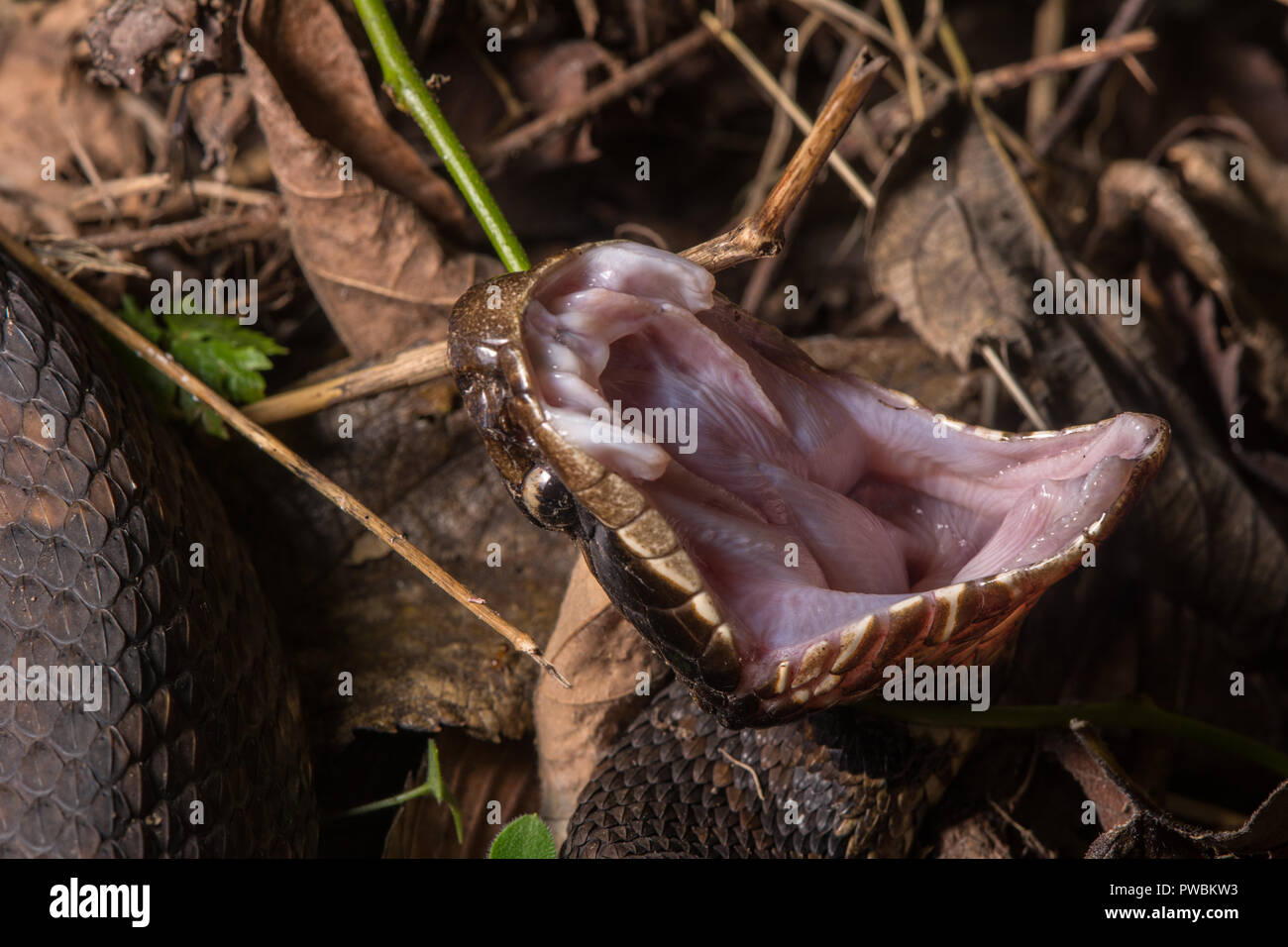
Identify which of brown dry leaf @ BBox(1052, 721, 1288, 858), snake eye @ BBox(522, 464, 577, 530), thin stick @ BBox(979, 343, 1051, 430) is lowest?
brown dry leaf @ BBox(1052, 721, 1288, 858)

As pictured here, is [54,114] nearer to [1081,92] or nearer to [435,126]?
[435,126]

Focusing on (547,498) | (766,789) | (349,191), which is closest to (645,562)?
(547,498)

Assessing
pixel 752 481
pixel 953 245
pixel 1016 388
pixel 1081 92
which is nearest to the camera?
pixel 752 481

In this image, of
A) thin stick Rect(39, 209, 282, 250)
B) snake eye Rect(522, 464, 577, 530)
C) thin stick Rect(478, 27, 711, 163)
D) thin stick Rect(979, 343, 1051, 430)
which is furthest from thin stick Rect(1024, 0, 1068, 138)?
snake eye Rect(522, 464, 577, 530)

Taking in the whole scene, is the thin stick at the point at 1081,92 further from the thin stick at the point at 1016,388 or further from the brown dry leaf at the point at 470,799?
the brown dry leaf at the point at 470,799

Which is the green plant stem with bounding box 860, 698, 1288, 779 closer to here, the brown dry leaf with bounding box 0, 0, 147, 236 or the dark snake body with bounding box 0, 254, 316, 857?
the dark snake body with bounding box 0, 254, 316, 857
